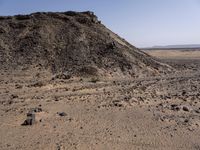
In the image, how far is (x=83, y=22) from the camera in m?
34.4

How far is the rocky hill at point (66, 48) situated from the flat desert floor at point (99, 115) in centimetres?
398

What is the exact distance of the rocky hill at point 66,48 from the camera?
2752 centimetres

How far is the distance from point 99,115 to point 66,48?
16005 millimetres

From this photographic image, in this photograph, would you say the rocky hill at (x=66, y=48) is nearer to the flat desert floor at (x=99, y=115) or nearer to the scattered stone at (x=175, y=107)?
the flat desert floor at (x=99, y=115)

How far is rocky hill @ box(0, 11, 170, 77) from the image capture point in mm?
27516

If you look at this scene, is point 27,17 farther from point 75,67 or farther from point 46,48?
point 75,67

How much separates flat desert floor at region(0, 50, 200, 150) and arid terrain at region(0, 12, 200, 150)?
→ 0.09 feet

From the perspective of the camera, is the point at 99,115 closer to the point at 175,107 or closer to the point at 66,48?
the point at 175,107

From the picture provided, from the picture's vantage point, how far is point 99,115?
47.2 feet

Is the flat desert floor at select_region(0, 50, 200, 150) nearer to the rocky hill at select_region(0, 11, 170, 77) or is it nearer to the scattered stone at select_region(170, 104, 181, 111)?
the scattered stone at select_region(170, 104, 181, 111)

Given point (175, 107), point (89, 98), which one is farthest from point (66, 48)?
point (175, 107)

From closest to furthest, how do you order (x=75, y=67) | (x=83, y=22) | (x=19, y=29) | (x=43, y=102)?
1. (x=43, y=102)
2. (x=75, y=67)
3. (x=19, y=29)
4. (x=83, y=22)

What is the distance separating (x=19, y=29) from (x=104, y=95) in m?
15.7

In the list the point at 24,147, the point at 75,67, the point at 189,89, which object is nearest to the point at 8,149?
the point at 24,147
